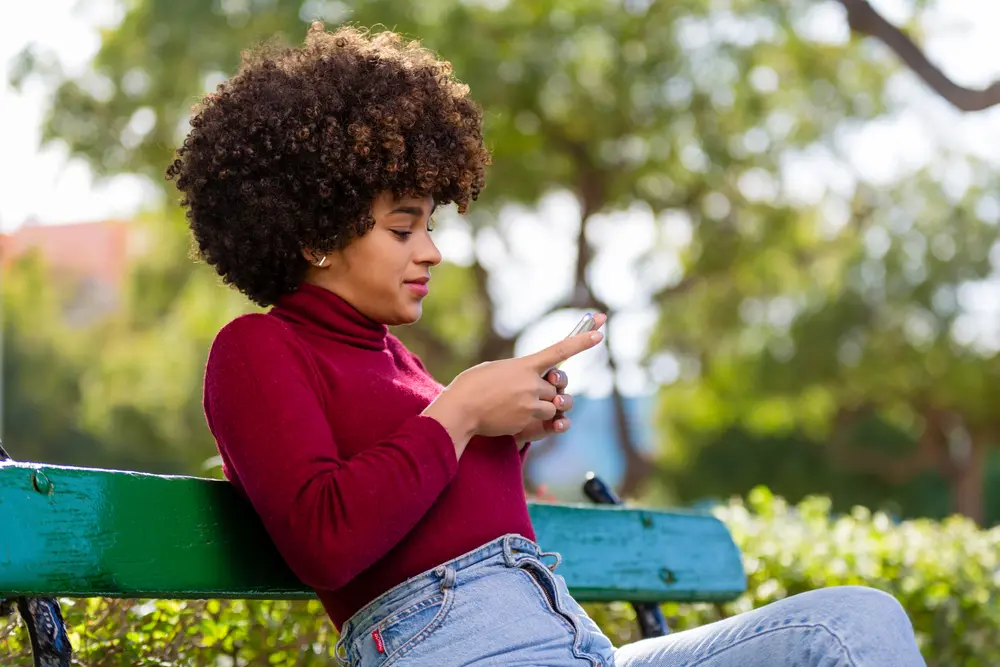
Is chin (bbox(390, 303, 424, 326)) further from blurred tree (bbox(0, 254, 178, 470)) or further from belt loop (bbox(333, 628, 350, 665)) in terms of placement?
blurred tree (bbox(0, 254, 178, 470))

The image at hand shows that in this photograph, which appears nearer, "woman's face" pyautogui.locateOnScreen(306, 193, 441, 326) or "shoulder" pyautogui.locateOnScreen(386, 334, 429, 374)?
"woman's face" pyautogui.locateOnScreen(306, 193, 441, 326)

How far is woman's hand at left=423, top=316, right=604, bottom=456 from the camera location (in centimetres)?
175

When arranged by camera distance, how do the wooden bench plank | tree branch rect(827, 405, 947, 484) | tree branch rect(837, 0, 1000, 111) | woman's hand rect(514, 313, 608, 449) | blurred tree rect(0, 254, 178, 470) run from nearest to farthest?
the wooden bench plank, woman's hand rect(514, 313, 608, 449), tree branch rect(837, 0, 1000, 111), tree branch rect(827, 405, 947, 484), blurred tree rect(0, 254, 178, 470)

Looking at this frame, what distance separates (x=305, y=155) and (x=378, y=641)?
0.72 meters

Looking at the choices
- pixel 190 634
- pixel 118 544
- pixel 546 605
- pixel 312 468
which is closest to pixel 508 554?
pixel 546 605

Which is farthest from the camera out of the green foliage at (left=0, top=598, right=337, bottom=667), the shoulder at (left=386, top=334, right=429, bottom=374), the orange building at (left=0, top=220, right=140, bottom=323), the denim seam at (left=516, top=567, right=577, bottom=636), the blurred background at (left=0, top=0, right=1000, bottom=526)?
the orange building at (left=0, top=220, right=140, bottom=323)

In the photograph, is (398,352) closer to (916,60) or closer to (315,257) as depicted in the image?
(315,257)

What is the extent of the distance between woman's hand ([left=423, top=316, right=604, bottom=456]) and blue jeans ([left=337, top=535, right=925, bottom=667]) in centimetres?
17

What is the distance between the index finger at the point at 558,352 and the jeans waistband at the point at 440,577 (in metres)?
0.25

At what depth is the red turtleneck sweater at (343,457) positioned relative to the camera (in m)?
1.63

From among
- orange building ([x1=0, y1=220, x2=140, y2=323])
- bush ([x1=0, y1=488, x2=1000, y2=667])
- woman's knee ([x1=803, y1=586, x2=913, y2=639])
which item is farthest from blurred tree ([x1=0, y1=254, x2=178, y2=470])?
woman's knee ([x1=803, y1=586, x2=913, y2=639])

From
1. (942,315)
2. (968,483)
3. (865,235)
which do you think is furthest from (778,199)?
(968,483)

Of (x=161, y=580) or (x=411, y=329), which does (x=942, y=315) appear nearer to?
(x=411, y=329)

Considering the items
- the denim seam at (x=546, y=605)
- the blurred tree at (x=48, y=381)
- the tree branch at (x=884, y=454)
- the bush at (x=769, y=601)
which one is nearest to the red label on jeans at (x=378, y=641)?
the denim seam at (x=546, y=605)
